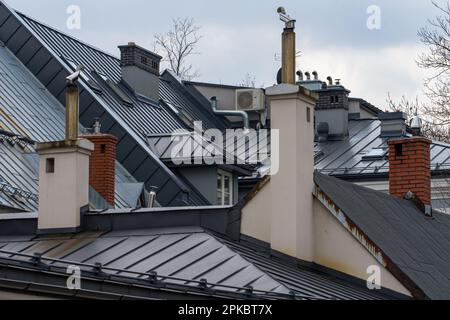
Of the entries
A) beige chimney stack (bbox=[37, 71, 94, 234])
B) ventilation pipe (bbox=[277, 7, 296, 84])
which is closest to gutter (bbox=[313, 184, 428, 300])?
ventilation pipe (bbox=[277, 7, 296, 84])

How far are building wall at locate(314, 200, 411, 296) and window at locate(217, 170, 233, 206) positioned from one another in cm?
1658

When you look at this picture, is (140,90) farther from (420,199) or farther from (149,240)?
(149,240)

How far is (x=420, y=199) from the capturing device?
92.3 ft

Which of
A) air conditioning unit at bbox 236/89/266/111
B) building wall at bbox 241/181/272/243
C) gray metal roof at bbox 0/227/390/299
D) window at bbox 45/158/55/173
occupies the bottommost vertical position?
gray metal roof at bbox 0/227/390/299

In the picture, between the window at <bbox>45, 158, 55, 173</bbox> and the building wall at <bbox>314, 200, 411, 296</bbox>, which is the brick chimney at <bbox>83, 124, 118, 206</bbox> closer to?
the window at <bbox>45, 158, 55, 173</bbox>

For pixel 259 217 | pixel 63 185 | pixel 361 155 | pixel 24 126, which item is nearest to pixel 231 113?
pixel 361 155

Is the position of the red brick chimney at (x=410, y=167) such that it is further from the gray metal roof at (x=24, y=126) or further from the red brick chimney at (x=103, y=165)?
the gray metal roof at (x=24, y=126)

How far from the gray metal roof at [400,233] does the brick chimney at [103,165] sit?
19.9 ft

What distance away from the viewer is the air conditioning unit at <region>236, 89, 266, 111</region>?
46938 mm

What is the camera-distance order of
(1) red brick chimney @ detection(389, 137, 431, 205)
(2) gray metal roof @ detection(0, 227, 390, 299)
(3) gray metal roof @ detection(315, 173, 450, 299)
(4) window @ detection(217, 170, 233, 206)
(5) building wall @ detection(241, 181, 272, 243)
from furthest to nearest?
(4) window @ detection(217, 170, 233, 206), (1) red brick chimney @ detection(389, 137, 431, 205), (5) building wall @ detection(241, 181, 272, 243), (3) gray metal roof @ detection(315, 173, 450, 299), (2) gray metal roof @ detection(0, 227, 390, 299)

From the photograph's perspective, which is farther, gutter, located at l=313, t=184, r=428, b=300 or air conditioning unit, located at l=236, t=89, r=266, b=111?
air conditioning unit, located at l=236, t=89, r=266, b=111

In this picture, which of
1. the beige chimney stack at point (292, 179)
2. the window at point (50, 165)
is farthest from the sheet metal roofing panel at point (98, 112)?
the beige chimney stack at point (292, 179)

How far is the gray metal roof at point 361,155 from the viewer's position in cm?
4147
